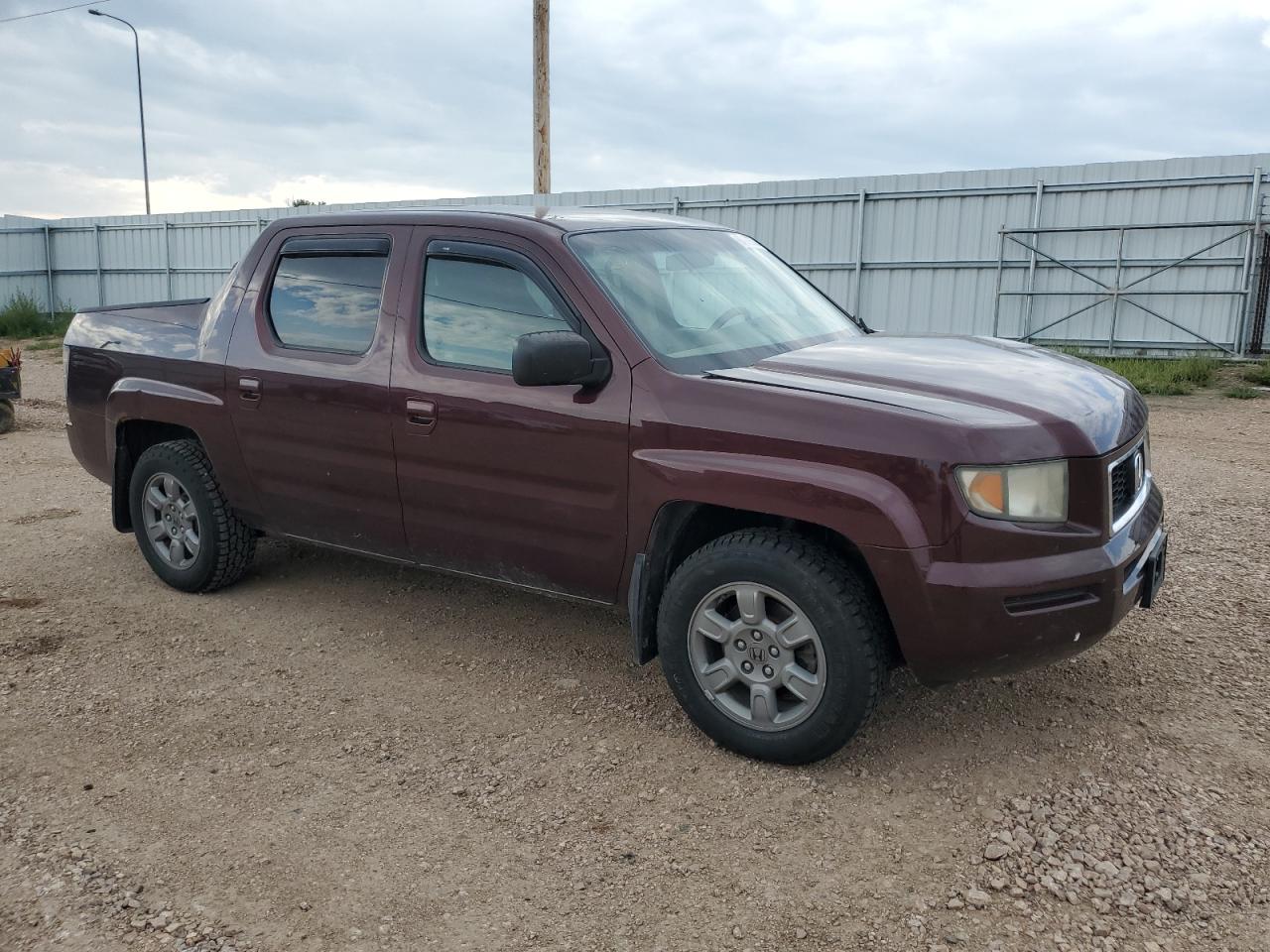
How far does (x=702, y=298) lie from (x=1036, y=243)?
1433 cm

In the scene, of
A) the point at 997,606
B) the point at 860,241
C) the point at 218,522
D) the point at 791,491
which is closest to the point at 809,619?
the point at 791,491

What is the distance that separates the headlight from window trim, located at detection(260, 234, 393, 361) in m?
2.46

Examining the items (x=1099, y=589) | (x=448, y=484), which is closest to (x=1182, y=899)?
(x=1099, y=589)

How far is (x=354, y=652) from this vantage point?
15.0 ft

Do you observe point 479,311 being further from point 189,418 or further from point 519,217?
point 189,418

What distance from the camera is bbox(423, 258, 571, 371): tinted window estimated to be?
3926mm

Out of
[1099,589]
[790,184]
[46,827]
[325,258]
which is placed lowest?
[46,827]

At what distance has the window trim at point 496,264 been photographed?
3773 millimetres

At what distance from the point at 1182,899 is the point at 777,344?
89.6 inches

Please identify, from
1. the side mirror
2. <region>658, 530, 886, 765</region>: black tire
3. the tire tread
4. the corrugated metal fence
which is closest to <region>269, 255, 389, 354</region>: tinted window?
the tire tread

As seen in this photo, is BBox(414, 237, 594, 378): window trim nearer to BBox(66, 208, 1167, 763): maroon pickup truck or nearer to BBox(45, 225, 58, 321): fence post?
BBox(66, 208, 1167, 763): maroon pickup truck

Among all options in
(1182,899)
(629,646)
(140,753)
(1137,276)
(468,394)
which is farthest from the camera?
(1137,276)

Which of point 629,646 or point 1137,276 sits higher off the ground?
point 1137,276

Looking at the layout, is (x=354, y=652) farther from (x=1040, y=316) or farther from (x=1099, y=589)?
(x=1040, y=316)
